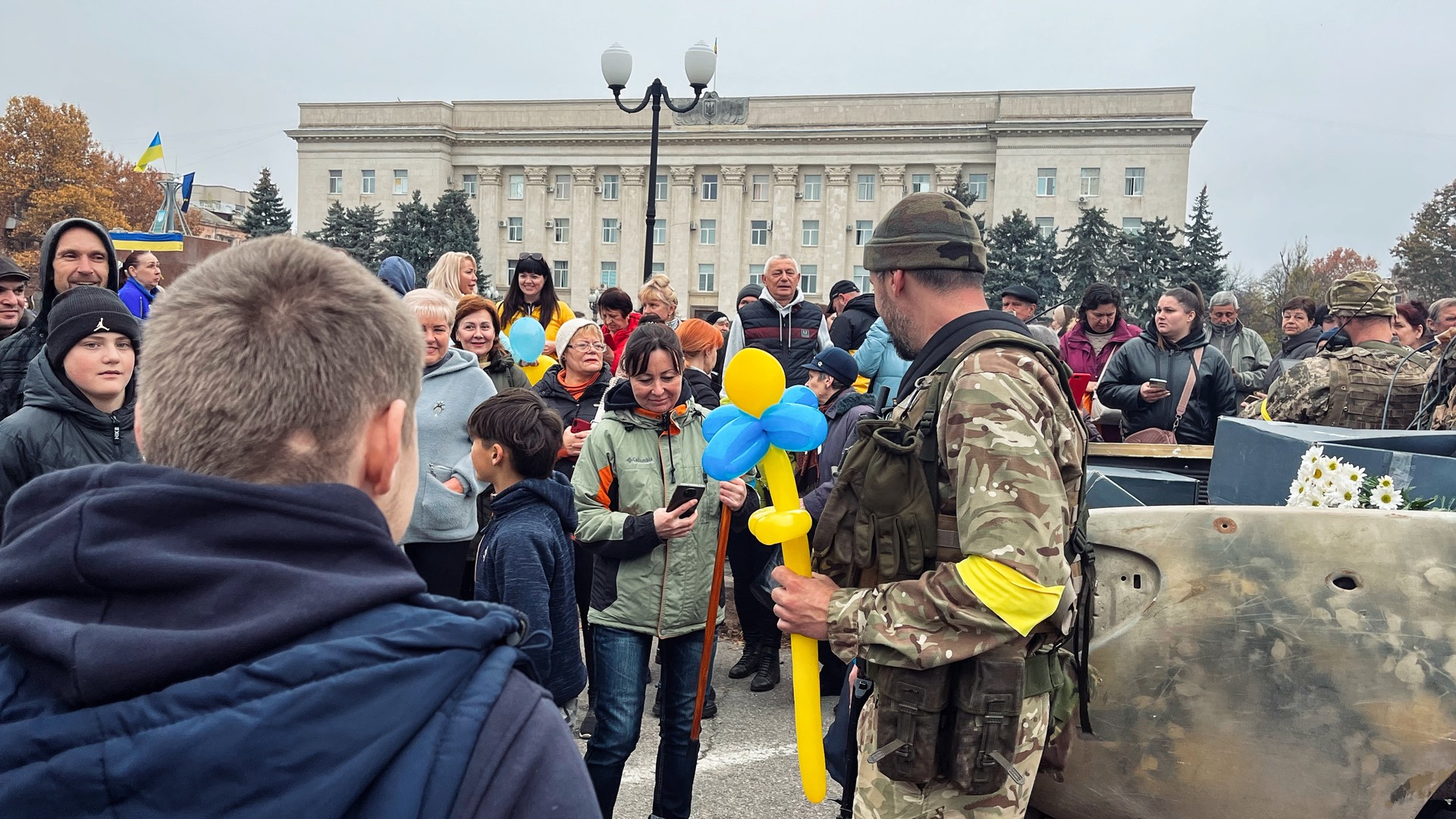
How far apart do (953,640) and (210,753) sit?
1.69 m

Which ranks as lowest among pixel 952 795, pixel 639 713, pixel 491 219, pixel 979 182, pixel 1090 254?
pixel 639 713

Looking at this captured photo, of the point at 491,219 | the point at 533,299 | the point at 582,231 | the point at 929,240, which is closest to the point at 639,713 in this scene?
the point at 929,240

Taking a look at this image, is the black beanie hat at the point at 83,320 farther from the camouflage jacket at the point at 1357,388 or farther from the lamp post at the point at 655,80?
the lamp post at the point at 655,80

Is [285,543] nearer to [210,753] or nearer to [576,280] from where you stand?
[210,753]

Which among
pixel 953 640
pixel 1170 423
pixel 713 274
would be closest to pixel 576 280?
pixel 713 274

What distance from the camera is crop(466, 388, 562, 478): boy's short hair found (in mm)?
3648

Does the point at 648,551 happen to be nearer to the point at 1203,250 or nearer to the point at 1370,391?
the point at 1370,391

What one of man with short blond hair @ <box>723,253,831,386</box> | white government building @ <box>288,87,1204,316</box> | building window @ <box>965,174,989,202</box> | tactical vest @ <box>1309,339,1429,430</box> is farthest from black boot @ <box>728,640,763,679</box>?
building window @ <box>965,174,989,202</box>

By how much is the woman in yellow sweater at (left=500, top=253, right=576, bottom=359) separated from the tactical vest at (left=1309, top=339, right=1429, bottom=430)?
5.12 m

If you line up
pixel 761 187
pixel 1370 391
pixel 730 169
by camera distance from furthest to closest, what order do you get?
1. pixel 761 187
2. pixel 730 169
3. pixel 1370 391

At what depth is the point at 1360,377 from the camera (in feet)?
19.5

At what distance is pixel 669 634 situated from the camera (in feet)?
12.9

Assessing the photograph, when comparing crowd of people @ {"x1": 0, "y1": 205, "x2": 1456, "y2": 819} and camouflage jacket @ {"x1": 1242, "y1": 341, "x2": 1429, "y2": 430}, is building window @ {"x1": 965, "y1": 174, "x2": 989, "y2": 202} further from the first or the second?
camouflage jacket @ {"x1": 1242, "y1": 341, "x2": 1429, "y2": 430}

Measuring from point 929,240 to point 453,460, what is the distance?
2.89 m
